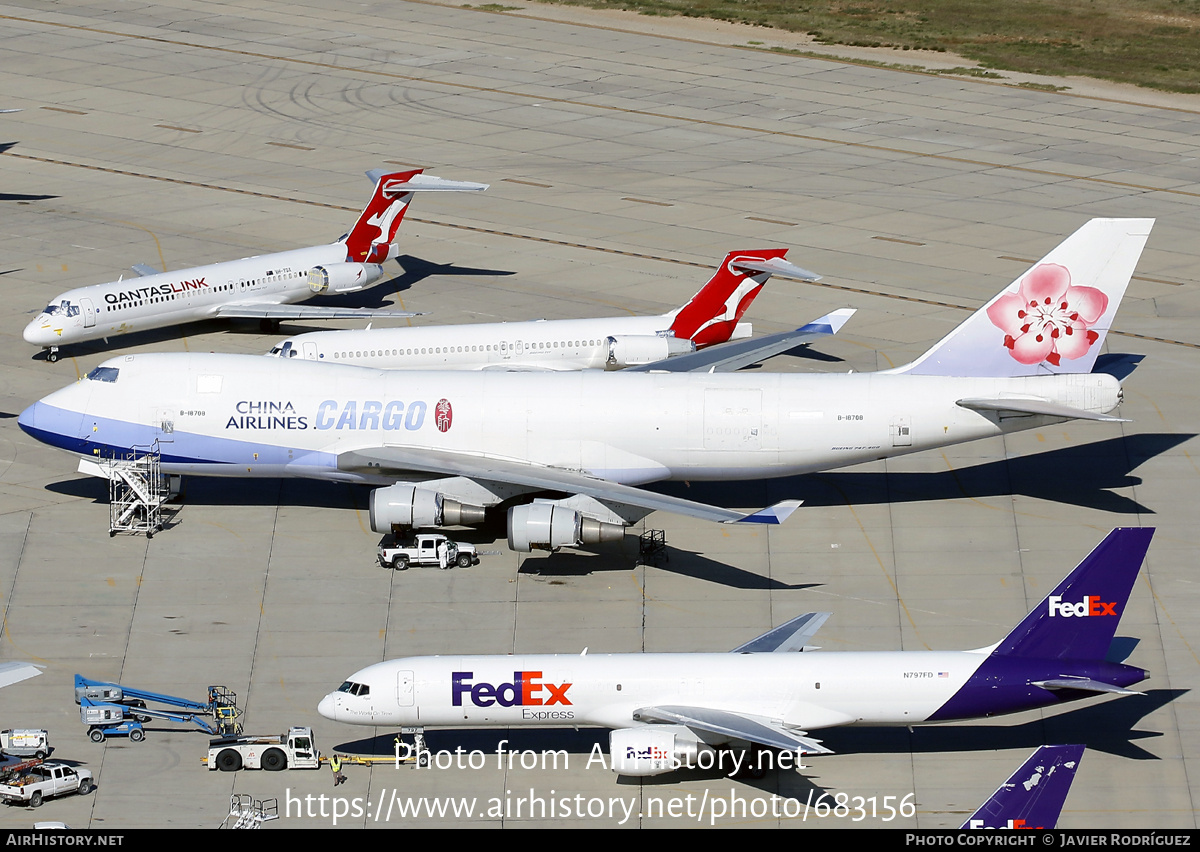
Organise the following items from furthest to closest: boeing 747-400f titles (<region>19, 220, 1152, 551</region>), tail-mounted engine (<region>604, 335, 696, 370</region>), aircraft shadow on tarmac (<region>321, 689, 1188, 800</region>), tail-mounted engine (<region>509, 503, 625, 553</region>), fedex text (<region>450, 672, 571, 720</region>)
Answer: tail-mounted engine (<region>604, 335, 696, 370</region>)
boeing 747-400f titles (<region>19, 220, 1152, 551</region>)
tail-mounted engine (<region>509, 503, 625, 553</region>)
aircraft shadow on tarmac (<region>321, 689, 1188, 800</region>)
fedex text (<region>450, 672, 571, 720</region>)

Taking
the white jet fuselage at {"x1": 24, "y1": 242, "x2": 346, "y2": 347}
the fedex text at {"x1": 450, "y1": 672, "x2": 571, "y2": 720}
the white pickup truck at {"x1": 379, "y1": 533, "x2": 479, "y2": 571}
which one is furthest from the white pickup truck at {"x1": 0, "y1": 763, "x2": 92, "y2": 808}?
the white jet fuselage at {"x1": 24, "y1": 242, "x2": 346, "y2": 347}

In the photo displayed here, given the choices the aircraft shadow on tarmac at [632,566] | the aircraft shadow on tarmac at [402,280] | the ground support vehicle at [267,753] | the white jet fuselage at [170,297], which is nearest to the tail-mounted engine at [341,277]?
the white jet fuselage at [170,297]

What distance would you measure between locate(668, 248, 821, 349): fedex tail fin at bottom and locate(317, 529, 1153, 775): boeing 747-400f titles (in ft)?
82.8

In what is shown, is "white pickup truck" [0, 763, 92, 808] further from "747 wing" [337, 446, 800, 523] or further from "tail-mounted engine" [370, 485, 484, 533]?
"747 wing" [337, 446, 800, 523]

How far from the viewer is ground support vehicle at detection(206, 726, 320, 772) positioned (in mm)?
38219

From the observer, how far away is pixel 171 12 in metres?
121

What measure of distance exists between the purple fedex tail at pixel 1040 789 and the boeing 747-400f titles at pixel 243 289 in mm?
38449

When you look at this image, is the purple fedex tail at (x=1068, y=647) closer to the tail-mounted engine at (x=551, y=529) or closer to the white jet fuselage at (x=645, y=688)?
the white jet fuselage at (x=645, y=688)

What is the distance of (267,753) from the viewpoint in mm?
38219

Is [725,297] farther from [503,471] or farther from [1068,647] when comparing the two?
[1068,647]

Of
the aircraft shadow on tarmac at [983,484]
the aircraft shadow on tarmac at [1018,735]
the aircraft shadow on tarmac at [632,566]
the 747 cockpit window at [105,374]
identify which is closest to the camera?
the aircraft shadow on tarmac at [1018,735]

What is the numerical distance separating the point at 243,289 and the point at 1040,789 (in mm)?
44664

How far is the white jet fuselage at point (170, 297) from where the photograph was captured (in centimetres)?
6369

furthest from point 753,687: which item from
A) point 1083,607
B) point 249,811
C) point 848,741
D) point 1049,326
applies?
point 1049,326
